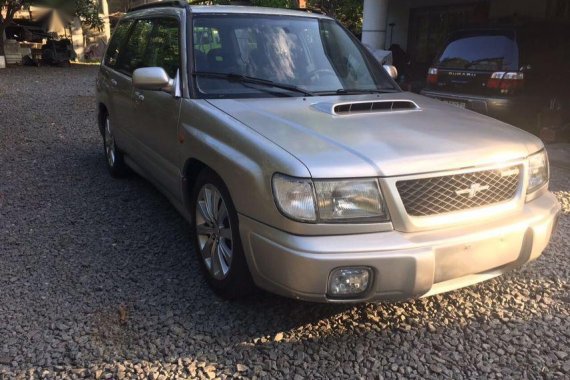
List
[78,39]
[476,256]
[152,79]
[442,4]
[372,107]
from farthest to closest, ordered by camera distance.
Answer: [78,39] < [442,4] < [152,79] < [372,107] < [476,256]

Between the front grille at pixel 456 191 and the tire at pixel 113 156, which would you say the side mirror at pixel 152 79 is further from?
the tire at pixel 113 156

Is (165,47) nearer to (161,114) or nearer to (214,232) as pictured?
(161,114)

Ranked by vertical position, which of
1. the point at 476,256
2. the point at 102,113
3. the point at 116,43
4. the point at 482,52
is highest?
the point at 116,43

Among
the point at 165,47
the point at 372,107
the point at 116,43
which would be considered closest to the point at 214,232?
the point at 372,107

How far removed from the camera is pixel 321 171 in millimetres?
2467

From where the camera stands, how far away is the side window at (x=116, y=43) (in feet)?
17.7

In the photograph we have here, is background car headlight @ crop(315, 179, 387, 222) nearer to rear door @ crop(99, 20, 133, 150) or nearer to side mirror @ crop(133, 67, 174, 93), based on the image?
side mirror @ crop(133, 67, 174, 93)

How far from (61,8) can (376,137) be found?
20397 mm

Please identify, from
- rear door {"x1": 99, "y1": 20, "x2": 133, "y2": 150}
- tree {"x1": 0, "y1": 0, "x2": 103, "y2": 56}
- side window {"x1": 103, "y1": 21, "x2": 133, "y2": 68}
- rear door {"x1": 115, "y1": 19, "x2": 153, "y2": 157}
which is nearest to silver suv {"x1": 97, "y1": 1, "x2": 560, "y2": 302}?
rear door {"x1": 115, "y1": 19, "x2": 153, "y2": 157}

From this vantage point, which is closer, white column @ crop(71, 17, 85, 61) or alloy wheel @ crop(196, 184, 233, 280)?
alloy wheel @ crop(196, 184, 233, 280)

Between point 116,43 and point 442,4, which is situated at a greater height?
point 442,4

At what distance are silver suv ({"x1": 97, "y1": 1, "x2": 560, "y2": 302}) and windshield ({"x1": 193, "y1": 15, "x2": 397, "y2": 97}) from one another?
1 centimetres

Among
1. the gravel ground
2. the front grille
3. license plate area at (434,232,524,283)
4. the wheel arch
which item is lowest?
the gravel ground

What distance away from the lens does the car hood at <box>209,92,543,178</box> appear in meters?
2.54
